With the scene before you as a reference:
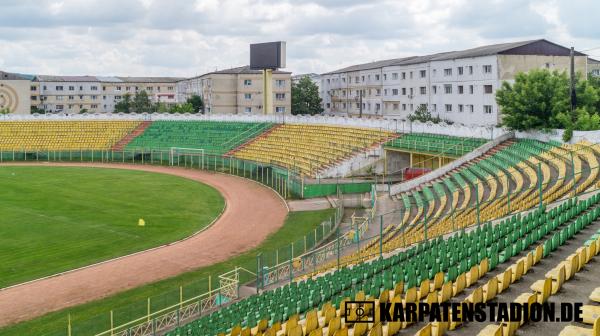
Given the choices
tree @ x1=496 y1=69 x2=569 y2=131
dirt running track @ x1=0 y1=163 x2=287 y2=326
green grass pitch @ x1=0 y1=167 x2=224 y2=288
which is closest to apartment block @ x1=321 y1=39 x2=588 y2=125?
tree @ x1=496 y1=69 x2=569 y2=131

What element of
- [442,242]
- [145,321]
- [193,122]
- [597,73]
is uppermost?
[597,73]

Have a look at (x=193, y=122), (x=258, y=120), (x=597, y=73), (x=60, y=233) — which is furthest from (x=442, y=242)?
(x=597, y=73)

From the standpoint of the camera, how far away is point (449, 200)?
3950 centimetres

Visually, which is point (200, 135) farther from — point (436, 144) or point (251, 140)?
point (436, 144)

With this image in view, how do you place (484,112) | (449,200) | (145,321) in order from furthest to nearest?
(484,112), (449,200), (145,321)

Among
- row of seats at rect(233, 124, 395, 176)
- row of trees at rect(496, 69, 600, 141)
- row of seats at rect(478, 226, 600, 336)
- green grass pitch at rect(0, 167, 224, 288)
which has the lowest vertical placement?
green grass pitch at rect(0, 167, 224, 288)

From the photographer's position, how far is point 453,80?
79.5 meters

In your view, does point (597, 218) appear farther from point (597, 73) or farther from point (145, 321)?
point (597, 73)

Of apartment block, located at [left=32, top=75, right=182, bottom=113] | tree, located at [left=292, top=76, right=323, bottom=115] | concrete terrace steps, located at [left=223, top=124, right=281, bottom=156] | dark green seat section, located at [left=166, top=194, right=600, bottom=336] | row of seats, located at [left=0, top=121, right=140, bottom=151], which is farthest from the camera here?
apartment block, located at [left=32, top=75, right=182, bottom=113]

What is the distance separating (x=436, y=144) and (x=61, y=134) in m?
54.4

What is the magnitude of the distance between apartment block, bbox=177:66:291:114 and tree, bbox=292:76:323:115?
3.59m

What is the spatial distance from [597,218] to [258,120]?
64663mm

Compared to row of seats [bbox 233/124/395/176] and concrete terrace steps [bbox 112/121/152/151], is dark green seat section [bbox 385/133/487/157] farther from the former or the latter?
concrete terrace steps [bbox 112/121/152/151]

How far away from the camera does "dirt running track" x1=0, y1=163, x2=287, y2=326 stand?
28219mm
